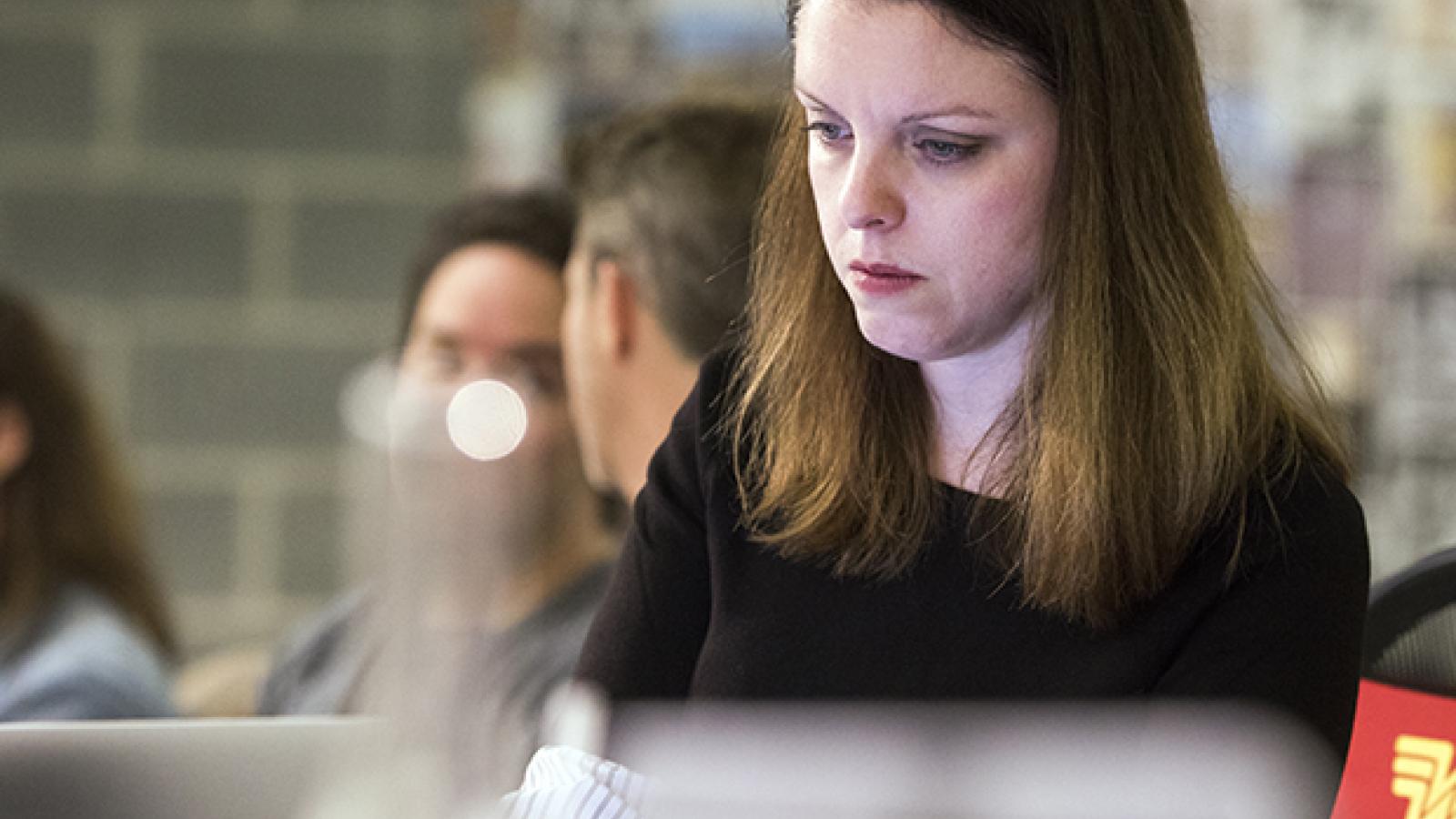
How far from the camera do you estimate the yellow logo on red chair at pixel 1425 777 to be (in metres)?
1.02

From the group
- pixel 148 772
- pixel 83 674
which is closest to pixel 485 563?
pixel 148 772

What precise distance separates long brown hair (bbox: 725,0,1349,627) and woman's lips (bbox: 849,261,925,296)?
7 centimetres

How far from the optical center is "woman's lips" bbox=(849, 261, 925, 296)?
845 mm

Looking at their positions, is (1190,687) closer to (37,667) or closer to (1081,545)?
(1081,545)

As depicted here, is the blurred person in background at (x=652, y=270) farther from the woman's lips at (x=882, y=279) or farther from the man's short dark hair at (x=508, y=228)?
the woman's lips at (x=882, y=279)

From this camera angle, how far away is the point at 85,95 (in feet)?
A: 9.88

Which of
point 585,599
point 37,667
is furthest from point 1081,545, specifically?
point 37,667

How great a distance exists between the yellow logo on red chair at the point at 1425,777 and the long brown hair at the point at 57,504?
4.81ft

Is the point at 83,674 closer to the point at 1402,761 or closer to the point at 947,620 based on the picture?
the point at 947,620

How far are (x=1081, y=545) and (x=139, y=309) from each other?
8.17 ft

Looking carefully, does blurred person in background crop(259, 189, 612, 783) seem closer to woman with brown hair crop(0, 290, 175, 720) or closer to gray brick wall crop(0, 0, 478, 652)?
woman with brown hair crop(0, 290, 175, 720)

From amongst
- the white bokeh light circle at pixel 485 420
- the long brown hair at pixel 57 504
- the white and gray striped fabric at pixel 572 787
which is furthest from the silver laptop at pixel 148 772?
the long brown hair at pixel 57 504

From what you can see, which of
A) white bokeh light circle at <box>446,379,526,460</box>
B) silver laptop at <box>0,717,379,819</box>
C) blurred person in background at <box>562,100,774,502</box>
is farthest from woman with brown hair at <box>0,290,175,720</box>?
white bokeh light circle at <box>446,379,526,460</box>

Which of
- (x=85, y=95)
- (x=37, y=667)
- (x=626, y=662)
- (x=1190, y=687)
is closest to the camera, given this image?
(x=1190, y=687)
